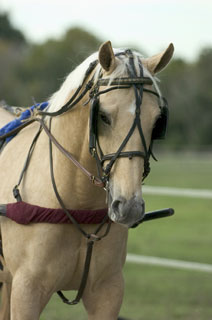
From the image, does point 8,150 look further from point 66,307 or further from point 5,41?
point 5,41

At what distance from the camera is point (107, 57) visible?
2736mm

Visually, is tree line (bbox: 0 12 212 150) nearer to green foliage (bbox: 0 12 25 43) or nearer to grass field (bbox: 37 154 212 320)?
green foliage (bbox: 0 12 25 43)

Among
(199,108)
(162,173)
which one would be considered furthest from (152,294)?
(199,108)

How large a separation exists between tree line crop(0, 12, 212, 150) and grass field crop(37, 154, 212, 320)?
912 inches

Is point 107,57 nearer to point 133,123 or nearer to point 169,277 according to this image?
point 133,123

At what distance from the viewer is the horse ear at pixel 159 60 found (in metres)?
2.83

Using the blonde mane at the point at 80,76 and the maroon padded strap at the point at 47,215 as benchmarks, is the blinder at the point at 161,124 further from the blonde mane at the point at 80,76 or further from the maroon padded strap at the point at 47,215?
the maroon padded strap at the point at 47,215

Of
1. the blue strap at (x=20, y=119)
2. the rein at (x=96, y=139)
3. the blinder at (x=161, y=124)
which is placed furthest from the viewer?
the blue strap at (x=20, y=119)

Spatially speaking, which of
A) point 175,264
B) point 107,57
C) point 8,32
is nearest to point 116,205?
point 107,57

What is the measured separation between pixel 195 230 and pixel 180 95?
1264 inches

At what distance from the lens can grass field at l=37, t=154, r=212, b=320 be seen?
219 inches

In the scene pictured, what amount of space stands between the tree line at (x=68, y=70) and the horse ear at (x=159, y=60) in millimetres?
30676

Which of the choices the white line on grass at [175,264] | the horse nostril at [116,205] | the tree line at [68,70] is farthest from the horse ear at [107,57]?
the tree line at [68,70]

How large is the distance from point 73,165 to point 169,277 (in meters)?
4.27
